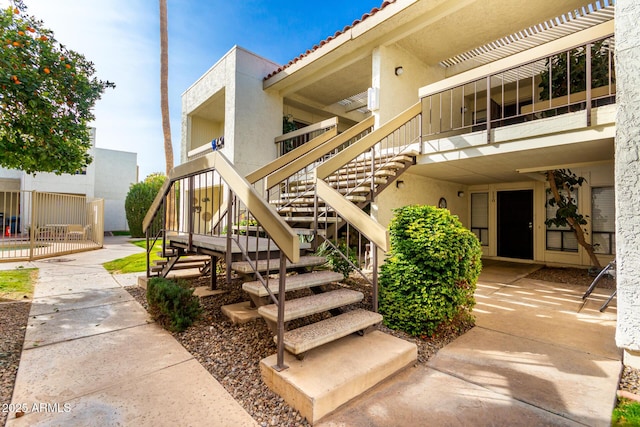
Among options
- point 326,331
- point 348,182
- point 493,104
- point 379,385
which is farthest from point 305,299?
point 493,104

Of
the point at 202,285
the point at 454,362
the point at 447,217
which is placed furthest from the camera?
the point at 202,285

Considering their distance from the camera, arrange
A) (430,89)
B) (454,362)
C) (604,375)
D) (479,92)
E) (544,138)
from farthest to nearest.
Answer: (479,92), (430,89), (544,138), (454,362), (604,375)

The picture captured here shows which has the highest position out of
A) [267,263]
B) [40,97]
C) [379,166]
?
[40,97]

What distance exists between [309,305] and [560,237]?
9.10m

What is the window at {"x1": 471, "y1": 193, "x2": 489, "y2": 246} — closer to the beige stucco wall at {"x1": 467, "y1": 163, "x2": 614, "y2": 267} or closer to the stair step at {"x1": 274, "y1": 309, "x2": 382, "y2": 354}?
the beige stucco wall at {"x1": 467, "y1": 163, "x2": 614, "y2": 267}

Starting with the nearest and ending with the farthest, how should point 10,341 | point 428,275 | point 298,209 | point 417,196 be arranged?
point 10,341 < point 428,275 < point 298,209 < point 417,196

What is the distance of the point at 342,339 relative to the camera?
9.34 ft

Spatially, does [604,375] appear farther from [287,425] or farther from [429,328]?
[287,425]

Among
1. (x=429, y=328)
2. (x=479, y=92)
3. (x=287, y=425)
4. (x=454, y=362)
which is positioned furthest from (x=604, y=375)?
(x=479, y=92)

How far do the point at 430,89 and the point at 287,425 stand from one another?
6.10 meters

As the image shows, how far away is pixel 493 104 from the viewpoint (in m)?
9.16

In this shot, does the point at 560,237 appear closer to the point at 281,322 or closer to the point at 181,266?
the point at 281,322

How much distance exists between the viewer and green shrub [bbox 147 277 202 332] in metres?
3.38

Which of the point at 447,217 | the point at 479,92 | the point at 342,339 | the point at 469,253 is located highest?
the point at 479,92
